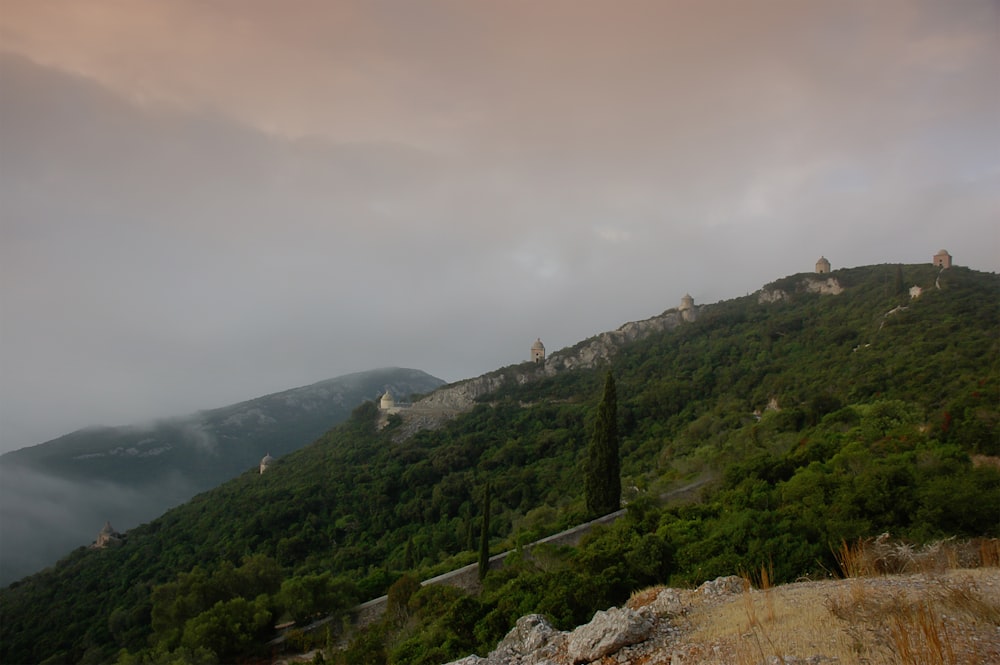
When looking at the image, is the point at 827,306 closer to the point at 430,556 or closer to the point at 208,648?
the point at 430,556

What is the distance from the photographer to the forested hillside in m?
12.6

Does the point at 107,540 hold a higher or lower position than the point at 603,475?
lower

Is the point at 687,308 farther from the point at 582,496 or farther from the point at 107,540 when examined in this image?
the point at 107,540

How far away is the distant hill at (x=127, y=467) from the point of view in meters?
58.3

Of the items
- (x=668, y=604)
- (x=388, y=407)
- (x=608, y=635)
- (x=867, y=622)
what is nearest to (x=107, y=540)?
(x=388, y=407)

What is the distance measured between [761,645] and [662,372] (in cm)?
5059

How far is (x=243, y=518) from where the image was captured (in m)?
38.9

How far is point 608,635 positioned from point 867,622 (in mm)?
Answer: 3258

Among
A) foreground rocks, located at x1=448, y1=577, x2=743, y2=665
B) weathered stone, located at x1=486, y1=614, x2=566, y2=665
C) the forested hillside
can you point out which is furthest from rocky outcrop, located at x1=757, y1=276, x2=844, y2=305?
weathered stone, located at x1=486, y1=614, x2=566, y2=665

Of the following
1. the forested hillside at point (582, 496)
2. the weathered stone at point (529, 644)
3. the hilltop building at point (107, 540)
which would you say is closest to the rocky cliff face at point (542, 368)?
the forested hillside at point (582, 496)

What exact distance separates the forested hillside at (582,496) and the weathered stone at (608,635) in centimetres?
314

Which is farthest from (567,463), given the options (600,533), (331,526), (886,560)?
(886,560)

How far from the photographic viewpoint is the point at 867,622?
20.2 ft

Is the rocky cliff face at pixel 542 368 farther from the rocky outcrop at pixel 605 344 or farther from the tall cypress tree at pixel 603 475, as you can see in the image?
the tall cypress tree at pixel 603 475
